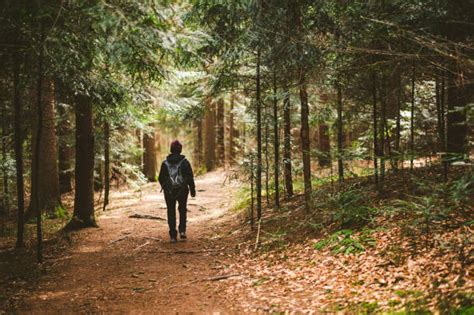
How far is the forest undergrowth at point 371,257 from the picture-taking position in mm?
5035

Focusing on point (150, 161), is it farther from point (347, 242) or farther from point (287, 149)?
point (347, 242)

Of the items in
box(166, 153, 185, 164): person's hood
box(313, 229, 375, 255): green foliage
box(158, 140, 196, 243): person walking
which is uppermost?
box(166, 153, 185, 164): person's hood

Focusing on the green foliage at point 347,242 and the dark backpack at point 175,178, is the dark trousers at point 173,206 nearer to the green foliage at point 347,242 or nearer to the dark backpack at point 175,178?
the dark backpack at point 175,178

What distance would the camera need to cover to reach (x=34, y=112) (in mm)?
11117

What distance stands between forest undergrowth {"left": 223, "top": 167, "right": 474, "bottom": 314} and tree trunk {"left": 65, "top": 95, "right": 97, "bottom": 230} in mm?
5391

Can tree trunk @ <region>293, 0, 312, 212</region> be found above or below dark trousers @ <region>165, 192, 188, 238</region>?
above

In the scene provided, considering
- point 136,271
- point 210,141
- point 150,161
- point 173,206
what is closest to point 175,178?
point 173,206

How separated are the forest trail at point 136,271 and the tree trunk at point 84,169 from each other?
55 centimetres

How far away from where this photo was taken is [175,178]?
9.88m

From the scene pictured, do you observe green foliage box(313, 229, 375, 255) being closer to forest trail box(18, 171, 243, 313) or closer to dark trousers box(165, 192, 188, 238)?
forest trail box(18, 171, 243, 313)

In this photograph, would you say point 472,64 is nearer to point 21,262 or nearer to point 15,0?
point 15,0

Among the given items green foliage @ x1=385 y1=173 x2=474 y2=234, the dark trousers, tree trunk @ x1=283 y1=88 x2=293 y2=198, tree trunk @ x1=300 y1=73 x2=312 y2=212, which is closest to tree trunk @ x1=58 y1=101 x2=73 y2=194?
the dark trousers

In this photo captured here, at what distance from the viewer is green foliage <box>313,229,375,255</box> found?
6965mm

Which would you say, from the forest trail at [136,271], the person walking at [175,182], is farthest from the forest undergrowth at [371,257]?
the person walking at [175,182]
